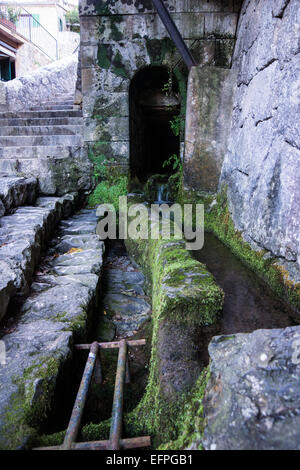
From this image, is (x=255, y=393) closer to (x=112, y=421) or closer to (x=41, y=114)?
(x=112, y=421)

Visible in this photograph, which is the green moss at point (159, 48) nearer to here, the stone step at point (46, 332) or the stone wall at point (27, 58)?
the stone step at point (46, 332)

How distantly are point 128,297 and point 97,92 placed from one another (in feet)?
13.9

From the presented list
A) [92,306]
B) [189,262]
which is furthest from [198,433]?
[92,306]

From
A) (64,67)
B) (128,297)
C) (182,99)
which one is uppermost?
(64,67)

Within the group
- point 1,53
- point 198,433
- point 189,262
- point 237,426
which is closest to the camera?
point 237,426

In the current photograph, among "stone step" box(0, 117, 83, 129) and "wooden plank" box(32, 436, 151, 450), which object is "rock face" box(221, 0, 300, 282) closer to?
"wooden plank" box(32, 436, 151, 450)

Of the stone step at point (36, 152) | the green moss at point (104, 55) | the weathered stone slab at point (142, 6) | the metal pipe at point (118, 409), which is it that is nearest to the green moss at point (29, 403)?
the metal pipe at point (118, 409)

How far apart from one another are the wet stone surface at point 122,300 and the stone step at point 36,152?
263 cm

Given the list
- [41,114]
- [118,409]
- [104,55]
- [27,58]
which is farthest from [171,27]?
[27,58]

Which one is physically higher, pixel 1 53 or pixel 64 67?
pixel 1 53

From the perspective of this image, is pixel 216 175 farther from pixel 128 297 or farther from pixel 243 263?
pixel 128 297

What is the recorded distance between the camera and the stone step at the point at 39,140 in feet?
20.4

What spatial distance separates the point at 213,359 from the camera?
1303 millimetres

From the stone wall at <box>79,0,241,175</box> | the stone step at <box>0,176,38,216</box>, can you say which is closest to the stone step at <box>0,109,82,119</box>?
the stone wall at <box>79,0,241,175</box>
